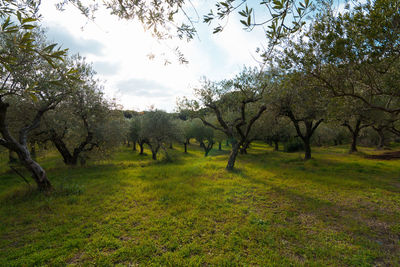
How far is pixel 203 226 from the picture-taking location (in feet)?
20.5

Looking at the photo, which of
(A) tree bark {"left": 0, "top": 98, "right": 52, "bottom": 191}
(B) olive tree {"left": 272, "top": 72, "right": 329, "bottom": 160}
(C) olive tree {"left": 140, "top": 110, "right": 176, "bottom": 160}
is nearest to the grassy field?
(A) tree bark {"left": 0, "top": 98, "right": 52, "bottom": 191}

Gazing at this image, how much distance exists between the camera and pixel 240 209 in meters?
7.68

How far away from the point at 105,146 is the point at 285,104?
19.6 meters

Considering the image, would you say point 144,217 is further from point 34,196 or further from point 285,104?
point 285,104

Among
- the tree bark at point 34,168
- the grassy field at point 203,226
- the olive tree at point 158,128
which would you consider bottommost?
the grassy field at point 203,226

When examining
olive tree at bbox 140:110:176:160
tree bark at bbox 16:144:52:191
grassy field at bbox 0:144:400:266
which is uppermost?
olive tree at bbox 140:110:176:160

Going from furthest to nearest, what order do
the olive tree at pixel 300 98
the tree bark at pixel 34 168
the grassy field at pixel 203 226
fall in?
the tree bark at pixel 34 168, the olive tree at pixel 300 98, the grassy field at pixel 203 226

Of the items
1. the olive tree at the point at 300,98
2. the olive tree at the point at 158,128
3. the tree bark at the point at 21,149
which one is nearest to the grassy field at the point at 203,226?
the tree bark at the point at 21,149

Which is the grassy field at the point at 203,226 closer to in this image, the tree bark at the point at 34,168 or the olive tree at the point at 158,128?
the tree bark at the point at 34,168

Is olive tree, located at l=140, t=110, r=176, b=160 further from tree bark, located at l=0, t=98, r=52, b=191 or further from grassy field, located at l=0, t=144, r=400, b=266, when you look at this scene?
tree bark, located at l=0, t=98, r=52, b=191

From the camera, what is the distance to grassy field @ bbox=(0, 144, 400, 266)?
15.7 ft

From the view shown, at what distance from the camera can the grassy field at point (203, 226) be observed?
4781 millimetres

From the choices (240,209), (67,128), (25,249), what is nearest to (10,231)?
(25,249)

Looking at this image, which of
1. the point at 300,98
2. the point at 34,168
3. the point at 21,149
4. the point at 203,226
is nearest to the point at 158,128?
the point at 34,168
